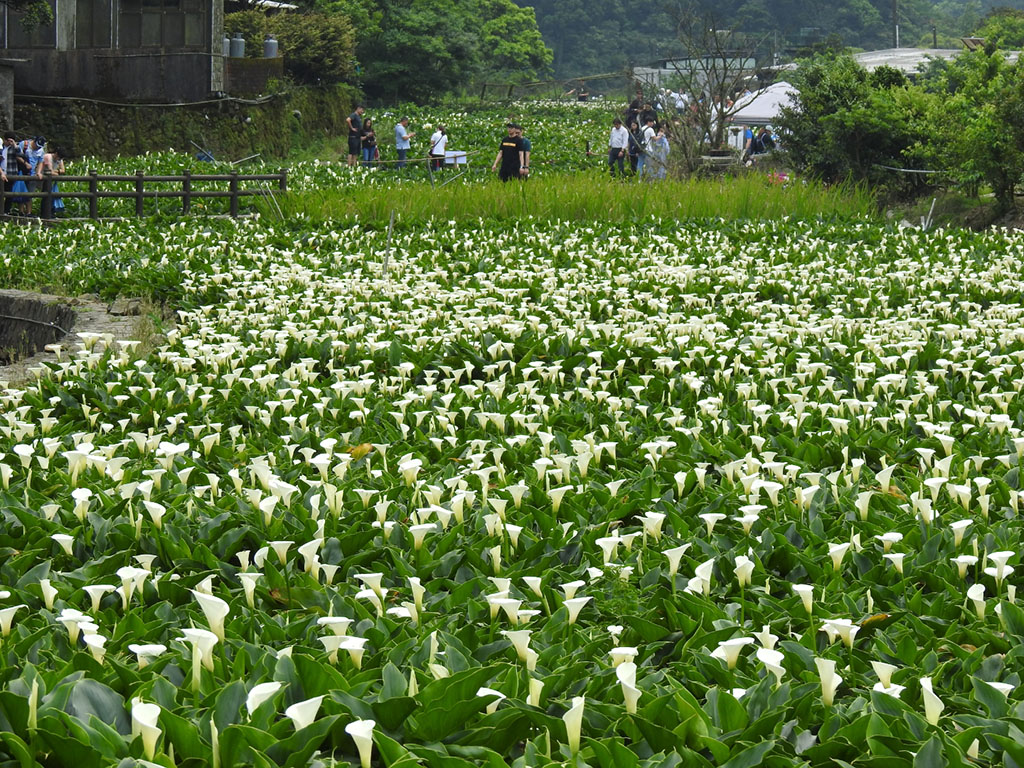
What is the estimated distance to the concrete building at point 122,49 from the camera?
28422 mm

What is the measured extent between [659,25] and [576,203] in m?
80.6

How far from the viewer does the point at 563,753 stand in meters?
2.61

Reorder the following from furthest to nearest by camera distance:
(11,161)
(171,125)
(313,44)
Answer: (313,44)
(171,125)
(11,161)

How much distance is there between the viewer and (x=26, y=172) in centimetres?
2069

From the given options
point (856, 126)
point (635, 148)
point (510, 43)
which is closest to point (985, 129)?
point (856, 126)

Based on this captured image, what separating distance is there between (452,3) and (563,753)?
58.2 metres

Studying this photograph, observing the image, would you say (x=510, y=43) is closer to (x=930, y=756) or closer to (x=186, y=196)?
(x=186, y=196)

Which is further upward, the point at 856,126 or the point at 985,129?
the point at 856,126

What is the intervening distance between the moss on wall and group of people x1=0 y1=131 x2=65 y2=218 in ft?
12.6

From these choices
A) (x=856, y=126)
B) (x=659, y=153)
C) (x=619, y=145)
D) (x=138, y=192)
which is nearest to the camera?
(x=138, y=192)

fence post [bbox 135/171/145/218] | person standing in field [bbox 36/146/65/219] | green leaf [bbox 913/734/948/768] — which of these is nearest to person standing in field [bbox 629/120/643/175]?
fence post [bbox 135/171/145/218]

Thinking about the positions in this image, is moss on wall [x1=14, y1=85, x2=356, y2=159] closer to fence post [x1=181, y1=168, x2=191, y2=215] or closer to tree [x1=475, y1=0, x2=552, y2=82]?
fence post [x1=181, y1=168, x2=191, y2=215]

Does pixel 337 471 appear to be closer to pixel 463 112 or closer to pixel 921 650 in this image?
pixel 921 650

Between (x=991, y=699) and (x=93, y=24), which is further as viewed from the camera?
(x=93, y=24)
